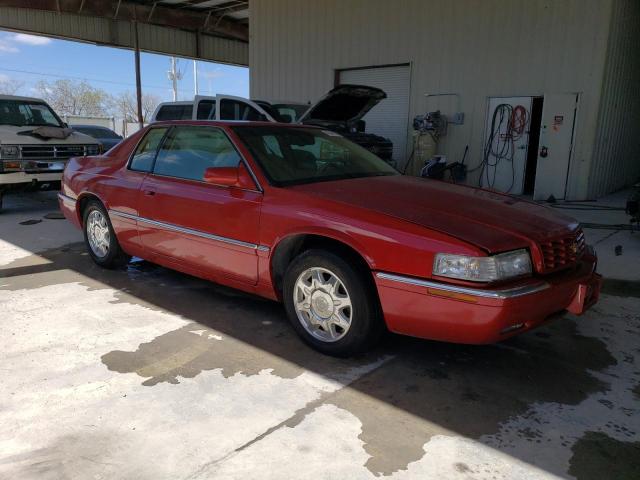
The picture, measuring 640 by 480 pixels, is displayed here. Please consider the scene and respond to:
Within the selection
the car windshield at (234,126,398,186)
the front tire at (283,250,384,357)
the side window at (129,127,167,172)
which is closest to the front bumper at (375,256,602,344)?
the front tire at (283,250,384,357)

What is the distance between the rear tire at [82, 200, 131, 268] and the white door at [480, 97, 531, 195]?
8.29m

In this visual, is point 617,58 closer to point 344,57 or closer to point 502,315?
point 344,57

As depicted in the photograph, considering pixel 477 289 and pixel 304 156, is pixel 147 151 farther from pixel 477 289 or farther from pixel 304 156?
pixel 477 289

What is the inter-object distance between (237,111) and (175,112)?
1.56 meters

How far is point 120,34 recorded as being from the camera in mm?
19000

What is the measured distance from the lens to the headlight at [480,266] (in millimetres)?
2682

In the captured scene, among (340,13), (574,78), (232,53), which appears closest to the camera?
(574,78)

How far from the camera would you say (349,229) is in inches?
119

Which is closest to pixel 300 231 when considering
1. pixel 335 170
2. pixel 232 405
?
pixel 335 170

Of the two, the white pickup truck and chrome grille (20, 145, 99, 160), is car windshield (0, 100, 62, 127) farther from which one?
chrome grille (20, 145, 99, 160)

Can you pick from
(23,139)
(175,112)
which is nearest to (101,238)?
(23,139)

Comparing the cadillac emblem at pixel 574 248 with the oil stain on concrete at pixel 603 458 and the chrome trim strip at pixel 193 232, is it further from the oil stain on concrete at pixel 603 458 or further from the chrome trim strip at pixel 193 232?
the chrome trim strip at pixel 193 232

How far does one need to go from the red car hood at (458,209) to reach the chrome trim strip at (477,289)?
22 centimetres

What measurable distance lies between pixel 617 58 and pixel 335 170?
8698 millimetres
